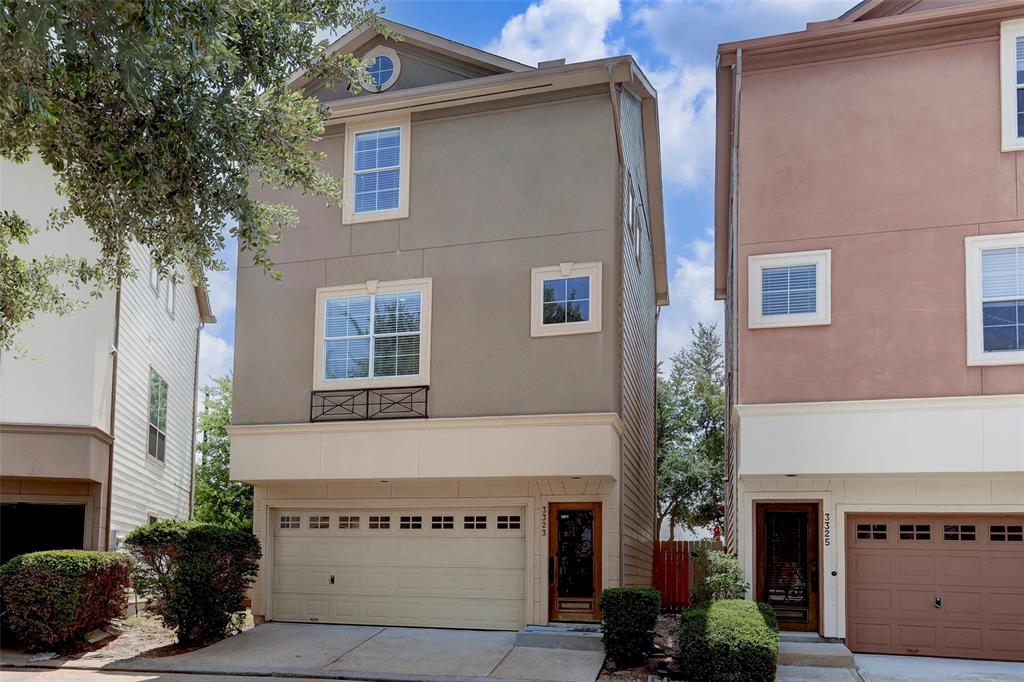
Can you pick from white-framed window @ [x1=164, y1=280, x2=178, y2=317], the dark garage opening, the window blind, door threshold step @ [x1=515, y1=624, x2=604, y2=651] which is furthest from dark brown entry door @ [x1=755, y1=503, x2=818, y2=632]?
white-framed window @ [x1=164, y1=280, x2=178, y2=317]

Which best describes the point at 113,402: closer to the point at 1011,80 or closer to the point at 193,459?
the point at 193,459

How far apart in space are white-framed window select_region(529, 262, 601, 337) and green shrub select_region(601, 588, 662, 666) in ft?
12.9

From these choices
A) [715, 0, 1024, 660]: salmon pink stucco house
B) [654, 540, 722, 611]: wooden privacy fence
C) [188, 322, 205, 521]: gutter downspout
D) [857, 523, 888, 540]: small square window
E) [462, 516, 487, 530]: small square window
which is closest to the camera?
[715, 0, 1024, 660]: salmon pink stucco house

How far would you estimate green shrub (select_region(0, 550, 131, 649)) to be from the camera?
13.4 m

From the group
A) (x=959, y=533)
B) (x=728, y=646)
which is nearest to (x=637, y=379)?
(x=959, y=533)

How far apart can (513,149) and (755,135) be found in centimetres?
373

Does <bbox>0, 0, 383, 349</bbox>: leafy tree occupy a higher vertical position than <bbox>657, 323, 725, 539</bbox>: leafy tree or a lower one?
higher

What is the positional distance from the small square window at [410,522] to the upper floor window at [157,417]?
6.93 m

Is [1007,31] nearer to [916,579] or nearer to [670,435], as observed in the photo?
[916,579]

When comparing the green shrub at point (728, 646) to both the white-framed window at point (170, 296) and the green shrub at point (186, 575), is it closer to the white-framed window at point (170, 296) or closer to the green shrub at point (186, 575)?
the green shrub at point (186, 575)

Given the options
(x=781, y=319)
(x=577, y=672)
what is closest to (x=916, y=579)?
(x=781, y=319)

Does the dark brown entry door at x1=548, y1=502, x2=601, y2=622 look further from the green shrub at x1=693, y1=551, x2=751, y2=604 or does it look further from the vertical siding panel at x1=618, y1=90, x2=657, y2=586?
the green shrub at x1=693, y1=551, x2=751, y2=604

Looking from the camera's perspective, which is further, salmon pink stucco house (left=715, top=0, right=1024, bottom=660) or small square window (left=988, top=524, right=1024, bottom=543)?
small square window (left=988, top=524, right=1024, bottom=543)

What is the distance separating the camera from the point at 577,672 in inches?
469
